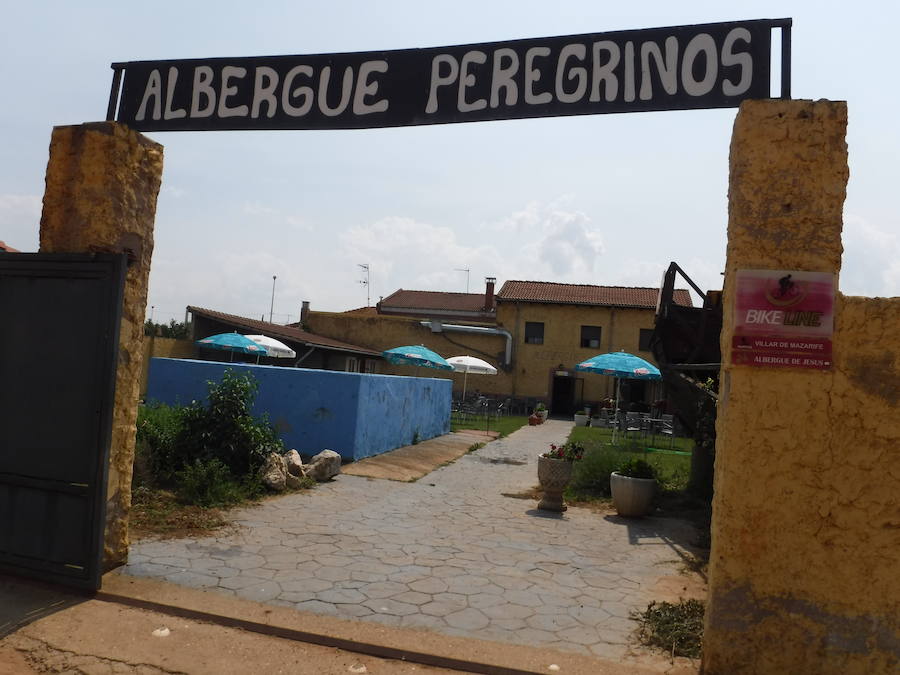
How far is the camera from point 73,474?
4.36m

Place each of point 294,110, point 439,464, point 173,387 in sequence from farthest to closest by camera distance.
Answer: point 439,464 < point 173,387 < point 294,110

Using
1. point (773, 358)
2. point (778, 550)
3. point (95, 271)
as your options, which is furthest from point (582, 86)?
point (95, 271)

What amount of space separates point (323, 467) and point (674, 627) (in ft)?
18.5

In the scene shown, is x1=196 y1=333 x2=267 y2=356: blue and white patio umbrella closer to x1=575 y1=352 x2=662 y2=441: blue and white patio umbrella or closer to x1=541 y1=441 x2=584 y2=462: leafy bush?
x1=575 y1=352 x2=662 y2=441: blue and white patio umbrella

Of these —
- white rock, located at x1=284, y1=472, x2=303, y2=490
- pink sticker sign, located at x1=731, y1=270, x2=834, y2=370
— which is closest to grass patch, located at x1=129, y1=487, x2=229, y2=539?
white rock, located at x1=284, y1=472, x2=303, y2=490

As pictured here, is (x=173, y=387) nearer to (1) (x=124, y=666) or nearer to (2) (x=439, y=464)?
(2) (x=439, y=464)

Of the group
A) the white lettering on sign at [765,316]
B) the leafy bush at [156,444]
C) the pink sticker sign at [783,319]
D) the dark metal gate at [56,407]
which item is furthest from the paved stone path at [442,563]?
the white lettering on sign at [765,316]

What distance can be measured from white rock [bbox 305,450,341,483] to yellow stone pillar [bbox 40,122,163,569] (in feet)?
13.1

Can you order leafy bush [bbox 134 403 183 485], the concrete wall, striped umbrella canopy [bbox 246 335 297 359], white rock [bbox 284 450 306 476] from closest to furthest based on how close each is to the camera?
1. leafy bush [bbox 134 403 183 485]
2. white rock [bbox 284 450 306 476]
3. striped umbrella canopy [bbox 246 335 297 359]
4. the concrete wall

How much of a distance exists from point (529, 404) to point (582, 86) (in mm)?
27803

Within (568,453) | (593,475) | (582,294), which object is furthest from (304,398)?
(582,294)

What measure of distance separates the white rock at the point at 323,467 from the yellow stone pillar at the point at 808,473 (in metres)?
6.19

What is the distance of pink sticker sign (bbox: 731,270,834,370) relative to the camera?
343cm

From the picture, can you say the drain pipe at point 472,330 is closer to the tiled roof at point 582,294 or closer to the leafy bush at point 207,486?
the tiled roof at point 582,294
